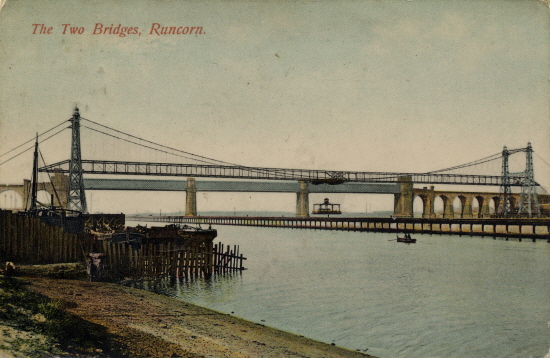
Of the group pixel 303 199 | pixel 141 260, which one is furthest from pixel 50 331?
pixel 303 199

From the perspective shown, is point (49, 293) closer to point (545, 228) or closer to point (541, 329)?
point (541, 329)

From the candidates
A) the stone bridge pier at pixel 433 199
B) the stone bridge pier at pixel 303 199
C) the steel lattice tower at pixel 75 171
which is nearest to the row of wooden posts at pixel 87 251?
the steel lattice tower at pixel 75 171

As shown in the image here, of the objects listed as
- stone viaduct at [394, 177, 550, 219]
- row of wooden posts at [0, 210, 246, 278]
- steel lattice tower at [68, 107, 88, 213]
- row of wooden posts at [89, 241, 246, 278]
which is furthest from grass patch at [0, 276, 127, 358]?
stone viaduct at [394, 177, 550, 219]

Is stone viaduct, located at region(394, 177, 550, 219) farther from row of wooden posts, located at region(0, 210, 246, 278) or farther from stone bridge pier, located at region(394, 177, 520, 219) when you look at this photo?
row of wooden posts, located at region(0, 210, 246, 278)

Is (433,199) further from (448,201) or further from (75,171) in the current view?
(75,171)

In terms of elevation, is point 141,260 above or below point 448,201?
below

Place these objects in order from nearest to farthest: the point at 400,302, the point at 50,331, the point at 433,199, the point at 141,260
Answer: the point at 50,331, the point at 400,302, the point at 141,260, the point at 433,199

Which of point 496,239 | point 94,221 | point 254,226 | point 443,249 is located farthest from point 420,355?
point 254,226
